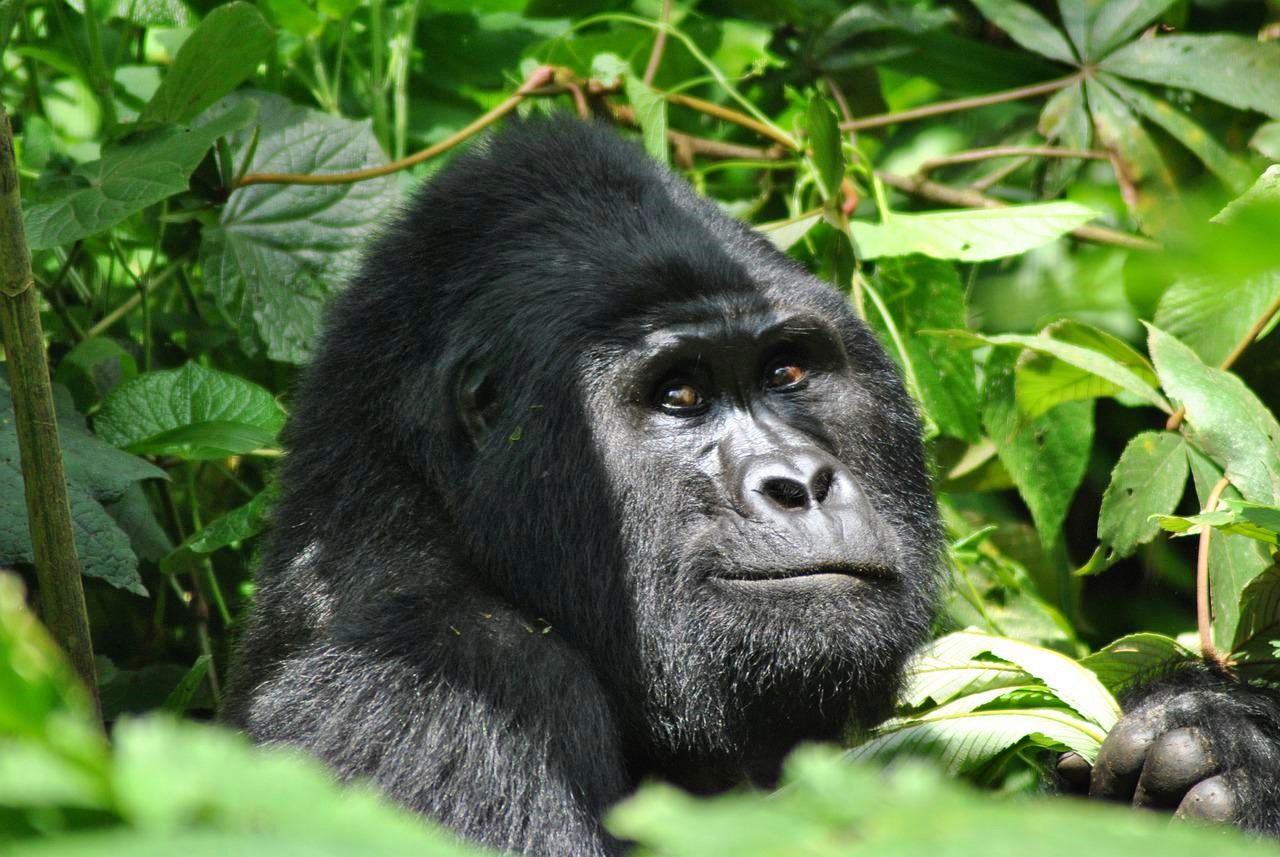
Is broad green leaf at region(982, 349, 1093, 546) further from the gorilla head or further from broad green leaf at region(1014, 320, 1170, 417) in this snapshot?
the gorilla head

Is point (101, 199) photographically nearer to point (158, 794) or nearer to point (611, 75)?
point (611, 75)

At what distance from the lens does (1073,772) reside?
8.61 feet

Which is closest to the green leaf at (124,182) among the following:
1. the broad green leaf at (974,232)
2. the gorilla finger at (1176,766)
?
the broad green leaf at (974,232)

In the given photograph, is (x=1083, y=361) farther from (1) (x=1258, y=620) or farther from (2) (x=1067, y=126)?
(2) (x=1067, y=126)

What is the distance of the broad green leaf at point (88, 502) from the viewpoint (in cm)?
275

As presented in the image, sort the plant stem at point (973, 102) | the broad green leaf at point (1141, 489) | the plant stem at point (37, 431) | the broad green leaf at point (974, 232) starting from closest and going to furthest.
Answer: the plant stem at point (37, 431)
the broad green leaf at point (1141, 489)
the broad green leaf at point (974, 232)
the plant stem at point (973, 102)

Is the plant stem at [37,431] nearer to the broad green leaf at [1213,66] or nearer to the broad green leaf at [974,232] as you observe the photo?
the broad green leaf at [974,232]

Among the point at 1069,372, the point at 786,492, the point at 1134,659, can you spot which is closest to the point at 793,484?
the point at 786,492

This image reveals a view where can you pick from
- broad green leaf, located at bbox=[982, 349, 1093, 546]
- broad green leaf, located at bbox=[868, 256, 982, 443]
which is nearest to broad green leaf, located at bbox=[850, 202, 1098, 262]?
broad green leaf, located at bbox=[868, 256, 982, 443]

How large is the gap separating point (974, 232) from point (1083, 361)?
706 mm

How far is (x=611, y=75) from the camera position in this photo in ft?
13.6

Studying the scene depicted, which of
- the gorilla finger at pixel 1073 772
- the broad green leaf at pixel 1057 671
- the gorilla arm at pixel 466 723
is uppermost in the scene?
the gorilla arm at pixel 466 723

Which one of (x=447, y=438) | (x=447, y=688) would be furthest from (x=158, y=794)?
(x=447, y=438)

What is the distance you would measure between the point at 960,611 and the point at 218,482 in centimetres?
214
